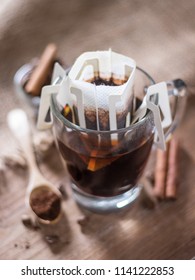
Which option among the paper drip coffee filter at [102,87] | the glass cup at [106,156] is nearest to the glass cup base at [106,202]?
the glass cup at [106,156]

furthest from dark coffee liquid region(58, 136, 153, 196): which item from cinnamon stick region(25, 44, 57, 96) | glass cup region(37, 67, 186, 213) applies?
cinnamon stick region(25, 44, 57, 96)

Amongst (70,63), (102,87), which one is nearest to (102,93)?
(102,87)

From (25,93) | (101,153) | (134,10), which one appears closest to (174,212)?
(101,153)

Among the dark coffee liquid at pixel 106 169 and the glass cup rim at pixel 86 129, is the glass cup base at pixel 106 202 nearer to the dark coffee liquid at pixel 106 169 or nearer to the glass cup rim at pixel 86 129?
the dark coffee liquid at pixel 106 169

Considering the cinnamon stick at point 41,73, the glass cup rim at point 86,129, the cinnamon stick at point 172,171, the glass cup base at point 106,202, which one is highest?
the glass cup rim at point 86,129

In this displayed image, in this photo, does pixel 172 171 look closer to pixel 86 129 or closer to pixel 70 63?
pixel 86 129

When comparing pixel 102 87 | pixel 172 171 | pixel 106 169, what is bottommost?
pixel 172 171
